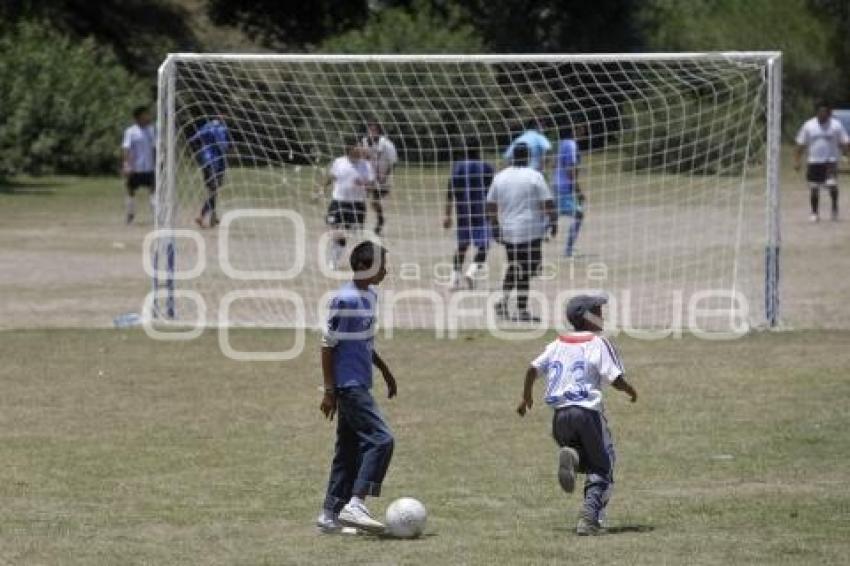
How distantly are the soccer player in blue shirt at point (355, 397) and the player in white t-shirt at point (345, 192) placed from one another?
12751mm

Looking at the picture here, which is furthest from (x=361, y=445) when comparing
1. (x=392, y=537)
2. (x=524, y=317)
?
(x=524, y=317)

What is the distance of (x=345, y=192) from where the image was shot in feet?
72.9

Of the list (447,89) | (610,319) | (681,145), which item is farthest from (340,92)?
(610,319)

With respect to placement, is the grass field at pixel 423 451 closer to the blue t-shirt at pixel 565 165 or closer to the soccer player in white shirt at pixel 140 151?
the blue t-shirt at pixel 565 165

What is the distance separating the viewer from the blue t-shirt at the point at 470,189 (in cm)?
2052

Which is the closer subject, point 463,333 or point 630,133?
point 463,333

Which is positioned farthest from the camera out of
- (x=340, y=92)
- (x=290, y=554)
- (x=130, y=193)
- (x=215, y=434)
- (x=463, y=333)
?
(x=340, y=92)

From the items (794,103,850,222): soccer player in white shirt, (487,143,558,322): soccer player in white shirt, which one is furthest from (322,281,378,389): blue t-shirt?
(794,103,850,222): soccer player in white shirt

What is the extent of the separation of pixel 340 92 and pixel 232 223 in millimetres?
4979

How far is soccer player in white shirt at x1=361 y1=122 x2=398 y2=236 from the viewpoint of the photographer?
22766 mm

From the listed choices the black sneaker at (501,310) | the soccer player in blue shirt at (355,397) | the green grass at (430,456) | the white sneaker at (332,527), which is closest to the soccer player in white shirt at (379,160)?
the black sneaker at (501,310)

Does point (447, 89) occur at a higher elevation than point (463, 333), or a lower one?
higher

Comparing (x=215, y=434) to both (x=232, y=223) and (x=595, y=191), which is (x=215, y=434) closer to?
(x=232, y=223)

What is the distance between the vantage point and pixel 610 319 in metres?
18.5
